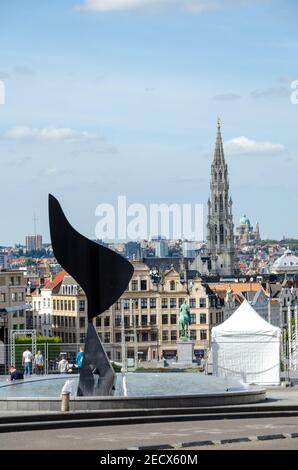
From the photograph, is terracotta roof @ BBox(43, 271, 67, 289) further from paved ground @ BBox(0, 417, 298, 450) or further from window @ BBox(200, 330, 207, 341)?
paved ground @ BBox(0, 417, 298, 450)

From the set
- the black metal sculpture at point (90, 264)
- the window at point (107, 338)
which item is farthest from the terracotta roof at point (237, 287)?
the black metal sculpture at point (90, 264)

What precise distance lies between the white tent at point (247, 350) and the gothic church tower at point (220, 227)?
141342mm

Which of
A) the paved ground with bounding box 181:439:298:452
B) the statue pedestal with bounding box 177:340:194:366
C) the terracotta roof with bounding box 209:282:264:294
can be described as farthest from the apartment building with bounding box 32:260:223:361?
the paved ground with bounding box 181:439:298:452

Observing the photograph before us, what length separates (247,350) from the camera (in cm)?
3900

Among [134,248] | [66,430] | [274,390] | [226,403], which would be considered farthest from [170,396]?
[134,248]

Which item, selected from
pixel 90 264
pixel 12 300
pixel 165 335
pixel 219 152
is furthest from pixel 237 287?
pixel 90 264

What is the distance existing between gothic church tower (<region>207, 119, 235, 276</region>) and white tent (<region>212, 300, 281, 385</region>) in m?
141

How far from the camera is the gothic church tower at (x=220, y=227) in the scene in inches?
7234

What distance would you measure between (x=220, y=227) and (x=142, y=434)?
162977 millimetres

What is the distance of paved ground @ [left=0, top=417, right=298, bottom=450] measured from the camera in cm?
2427

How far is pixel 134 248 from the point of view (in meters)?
173

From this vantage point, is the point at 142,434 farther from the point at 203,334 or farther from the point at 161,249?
the point at 161,249

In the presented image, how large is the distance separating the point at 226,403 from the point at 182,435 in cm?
496
